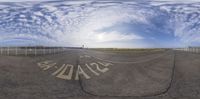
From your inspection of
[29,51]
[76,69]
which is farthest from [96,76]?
[29,51]

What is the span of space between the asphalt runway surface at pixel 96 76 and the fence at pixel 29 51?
0.03m

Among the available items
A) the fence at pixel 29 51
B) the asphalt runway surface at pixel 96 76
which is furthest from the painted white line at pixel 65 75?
the fence at pixel 29 51

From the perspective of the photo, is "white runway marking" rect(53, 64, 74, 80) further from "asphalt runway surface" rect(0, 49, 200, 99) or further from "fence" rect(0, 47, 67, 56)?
"fence" rect(0, 47, 67, 56)

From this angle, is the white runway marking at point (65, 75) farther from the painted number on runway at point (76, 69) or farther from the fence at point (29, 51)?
the fence at point (29, 51)

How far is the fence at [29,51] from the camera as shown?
242 centimetres

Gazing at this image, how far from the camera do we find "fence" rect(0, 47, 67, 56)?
2.42 metres

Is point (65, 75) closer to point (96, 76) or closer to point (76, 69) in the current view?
point (76, 69)

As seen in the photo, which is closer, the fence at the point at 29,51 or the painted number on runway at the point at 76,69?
the fence at the point at 29,51

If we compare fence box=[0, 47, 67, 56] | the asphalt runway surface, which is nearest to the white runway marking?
the asphalt runway surface

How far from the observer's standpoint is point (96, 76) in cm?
262

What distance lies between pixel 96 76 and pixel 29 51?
52 cm

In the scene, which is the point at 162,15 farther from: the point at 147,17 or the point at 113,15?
the point at 113,15

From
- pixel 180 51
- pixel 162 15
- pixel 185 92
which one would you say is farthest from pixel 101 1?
pixel 185 92

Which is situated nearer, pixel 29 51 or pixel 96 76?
pixel 29 51
